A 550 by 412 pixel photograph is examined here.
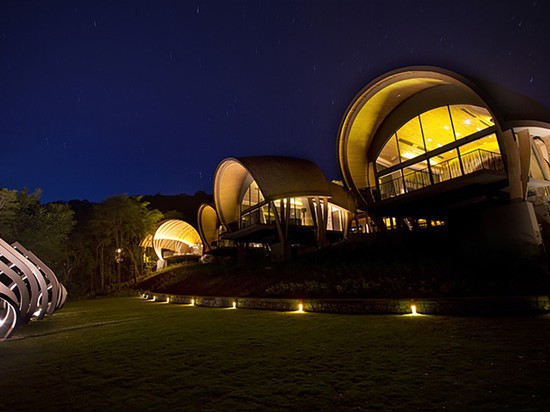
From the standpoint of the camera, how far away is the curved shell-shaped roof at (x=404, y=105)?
13.2 m

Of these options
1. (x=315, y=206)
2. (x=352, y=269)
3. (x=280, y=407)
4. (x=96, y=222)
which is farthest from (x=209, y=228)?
(x=280, y=407)

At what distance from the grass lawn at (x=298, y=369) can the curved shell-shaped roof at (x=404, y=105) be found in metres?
9.38

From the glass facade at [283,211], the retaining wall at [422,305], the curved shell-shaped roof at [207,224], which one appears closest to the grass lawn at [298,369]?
the retaining wall at [422,305]

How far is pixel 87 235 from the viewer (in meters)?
48.1

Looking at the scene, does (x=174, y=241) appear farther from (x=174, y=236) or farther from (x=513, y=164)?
(x=513, y=164)

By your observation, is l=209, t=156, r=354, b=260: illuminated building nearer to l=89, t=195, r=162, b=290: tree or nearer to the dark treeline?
the dark treeline

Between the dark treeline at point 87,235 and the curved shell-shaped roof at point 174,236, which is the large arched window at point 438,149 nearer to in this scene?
the dark treeline at point 87,235

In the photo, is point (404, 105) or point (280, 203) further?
point (280, 203)

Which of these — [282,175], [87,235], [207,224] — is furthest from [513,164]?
[87,235]

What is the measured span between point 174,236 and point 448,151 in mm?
42507

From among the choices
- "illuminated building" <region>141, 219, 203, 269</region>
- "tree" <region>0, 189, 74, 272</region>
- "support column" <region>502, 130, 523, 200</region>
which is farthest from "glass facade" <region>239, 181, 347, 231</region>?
"illuminated building" <region>141, 219, 203, 269</region>

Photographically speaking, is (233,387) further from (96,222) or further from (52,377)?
(96,222)

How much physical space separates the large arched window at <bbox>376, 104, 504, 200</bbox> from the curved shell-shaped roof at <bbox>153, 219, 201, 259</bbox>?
33.6 meters

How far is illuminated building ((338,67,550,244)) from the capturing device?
43.2ft
